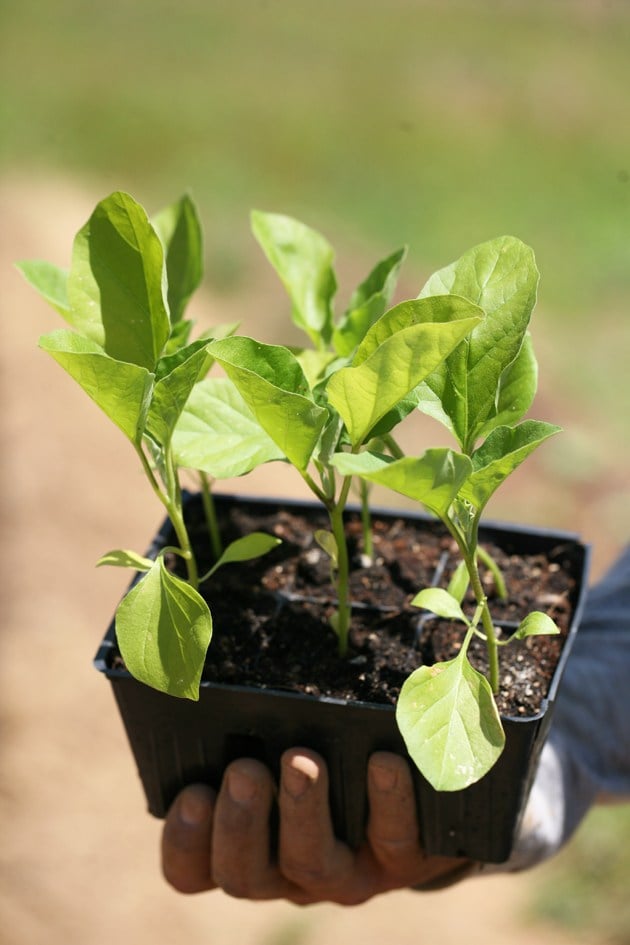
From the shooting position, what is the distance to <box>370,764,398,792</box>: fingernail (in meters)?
0.86

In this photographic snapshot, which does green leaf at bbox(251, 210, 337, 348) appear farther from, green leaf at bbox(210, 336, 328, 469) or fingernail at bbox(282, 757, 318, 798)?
fingernail at bbox(282, 757, 318, 798)

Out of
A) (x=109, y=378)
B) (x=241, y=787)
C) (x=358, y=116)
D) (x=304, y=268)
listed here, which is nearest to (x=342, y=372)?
(x=109, y=378)

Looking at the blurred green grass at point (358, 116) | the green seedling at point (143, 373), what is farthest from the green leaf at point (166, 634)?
the blurred green grass at point (358, 116)

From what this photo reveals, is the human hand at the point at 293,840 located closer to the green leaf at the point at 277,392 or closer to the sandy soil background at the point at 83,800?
the green leaf at the point at 277,392

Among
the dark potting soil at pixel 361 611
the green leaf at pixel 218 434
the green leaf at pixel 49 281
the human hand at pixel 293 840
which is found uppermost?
the green leaf at pixel 49 281

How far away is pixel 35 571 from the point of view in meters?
2.71

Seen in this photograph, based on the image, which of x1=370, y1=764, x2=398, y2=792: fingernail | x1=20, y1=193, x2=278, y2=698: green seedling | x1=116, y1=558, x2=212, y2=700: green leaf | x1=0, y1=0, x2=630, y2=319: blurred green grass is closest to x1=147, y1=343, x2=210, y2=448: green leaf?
x1=20, y1=193, x2=278, y2=698: green seedling

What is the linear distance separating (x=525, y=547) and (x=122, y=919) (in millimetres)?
1689

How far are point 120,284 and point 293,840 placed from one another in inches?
20.1

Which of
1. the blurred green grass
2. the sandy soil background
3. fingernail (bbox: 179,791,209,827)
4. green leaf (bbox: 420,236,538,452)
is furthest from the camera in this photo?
the blurred green grass

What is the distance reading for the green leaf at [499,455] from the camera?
66 centimetres

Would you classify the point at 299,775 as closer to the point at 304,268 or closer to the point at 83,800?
the point at 304,268

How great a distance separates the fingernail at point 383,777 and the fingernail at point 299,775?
5 cm

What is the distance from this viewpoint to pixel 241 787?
907mm
